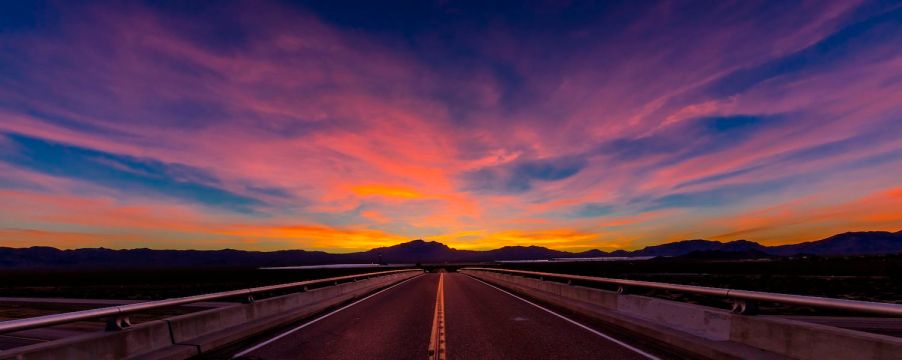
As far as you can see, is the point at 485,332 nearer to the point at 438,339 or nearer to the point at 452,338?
the point at 452,338

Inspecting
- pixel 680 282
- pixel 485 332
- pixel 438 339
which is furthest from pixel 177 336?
pixel 680 282

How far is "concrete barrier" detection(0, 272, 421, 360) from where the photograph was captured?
6.82 m

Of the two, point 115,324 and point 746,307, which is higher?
point 746,307

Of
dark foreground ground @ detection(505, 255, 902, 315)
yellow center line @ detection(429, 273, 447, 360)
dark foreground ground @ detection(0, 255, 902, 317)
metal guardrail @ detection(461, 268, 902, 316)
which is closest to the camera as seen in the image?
metal guardrail @ detection(461, 268, 902, 316)

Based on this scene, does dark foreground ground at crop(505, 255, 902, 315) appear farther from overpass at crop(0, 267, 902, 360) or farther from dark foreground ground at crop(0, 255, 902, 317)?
overpass at crop(0, 267, 902, 360)

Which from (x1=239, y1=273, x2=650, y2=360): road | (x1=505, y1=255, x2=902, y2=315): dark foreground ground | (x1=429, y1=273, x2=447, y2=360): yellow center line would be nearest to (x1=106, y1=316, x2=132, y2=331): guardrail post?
(x1=239, y1=273, x2=650, y2=360): road

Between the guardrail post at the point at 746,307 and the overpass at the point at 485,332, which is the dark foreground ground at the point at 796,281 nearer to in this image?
the overpass at the point at 485,332

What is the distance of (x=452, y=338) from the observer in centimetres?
1163

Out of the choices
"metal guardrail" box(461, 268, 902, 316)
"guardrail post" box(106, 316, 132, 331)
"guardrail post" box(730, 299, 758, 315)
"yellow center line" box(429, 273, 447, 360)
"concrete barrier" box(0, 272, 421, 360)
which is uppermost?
"metal guardrail" box(461, 268, 902, 316)

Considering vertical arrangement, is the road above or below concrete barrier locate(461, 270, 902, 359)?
below

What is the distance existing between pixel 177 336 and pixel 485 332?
6.74m

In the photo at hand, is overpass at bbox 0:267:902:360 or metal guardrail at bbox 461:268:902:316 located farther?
overpass at bbox 0:267:902:360

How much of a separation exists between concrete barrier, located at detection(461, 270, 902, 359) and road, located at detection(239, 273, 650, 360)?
0.97 meters

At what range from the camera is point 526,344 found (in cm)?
1059
